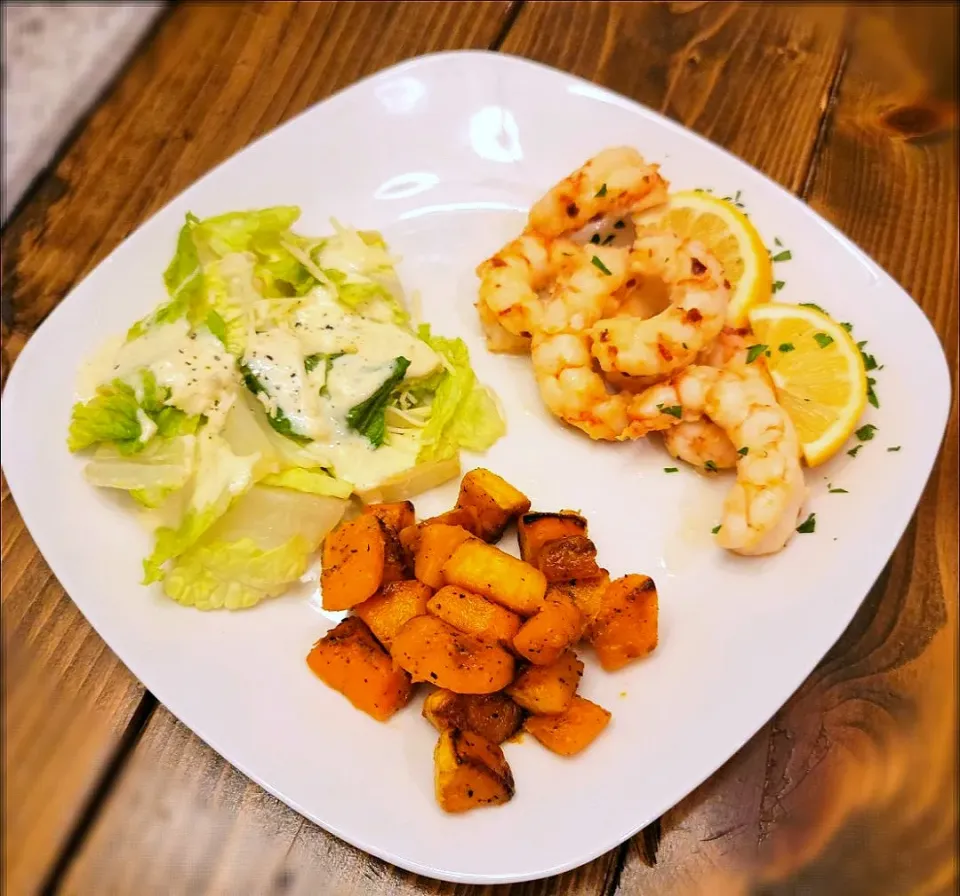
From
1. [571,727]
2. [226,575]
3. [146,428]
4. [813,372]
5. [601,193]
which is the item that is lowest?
[571,727]

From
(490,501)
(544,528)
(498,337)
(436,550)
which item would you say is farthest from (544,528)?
(498,337)

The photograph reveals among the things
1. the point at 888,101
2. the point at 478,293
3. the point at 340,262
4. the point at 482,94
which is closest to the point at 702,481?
the point at 478,293

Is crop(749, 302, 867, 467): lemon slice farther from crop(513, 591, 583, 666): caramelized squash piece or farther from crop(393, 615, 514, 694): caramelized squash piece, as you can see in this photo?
crop(393, 615, 514, 694): caramelized squash piece

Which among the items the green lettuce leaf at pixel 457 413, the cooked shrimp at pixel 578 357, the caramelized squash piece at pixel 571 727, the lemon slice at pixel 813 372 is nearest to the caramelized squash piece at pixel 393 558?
the green lettuce leaf at pixel 457 413

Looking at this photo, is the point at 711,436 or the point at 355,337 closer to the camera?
the point at 711,436

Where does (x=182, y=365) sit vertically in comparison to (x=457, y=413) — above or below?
above

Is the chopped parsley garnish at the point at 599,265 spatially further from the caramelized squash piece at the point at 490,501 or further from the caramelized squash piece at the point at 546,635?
the caramelized squash piece at the point at 546,635

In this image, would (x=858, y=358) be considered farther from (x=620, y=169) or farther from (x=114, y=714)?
→ (x=114, y=714)

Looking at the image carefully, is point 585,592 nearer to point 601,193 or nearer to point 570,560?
point 570,560
